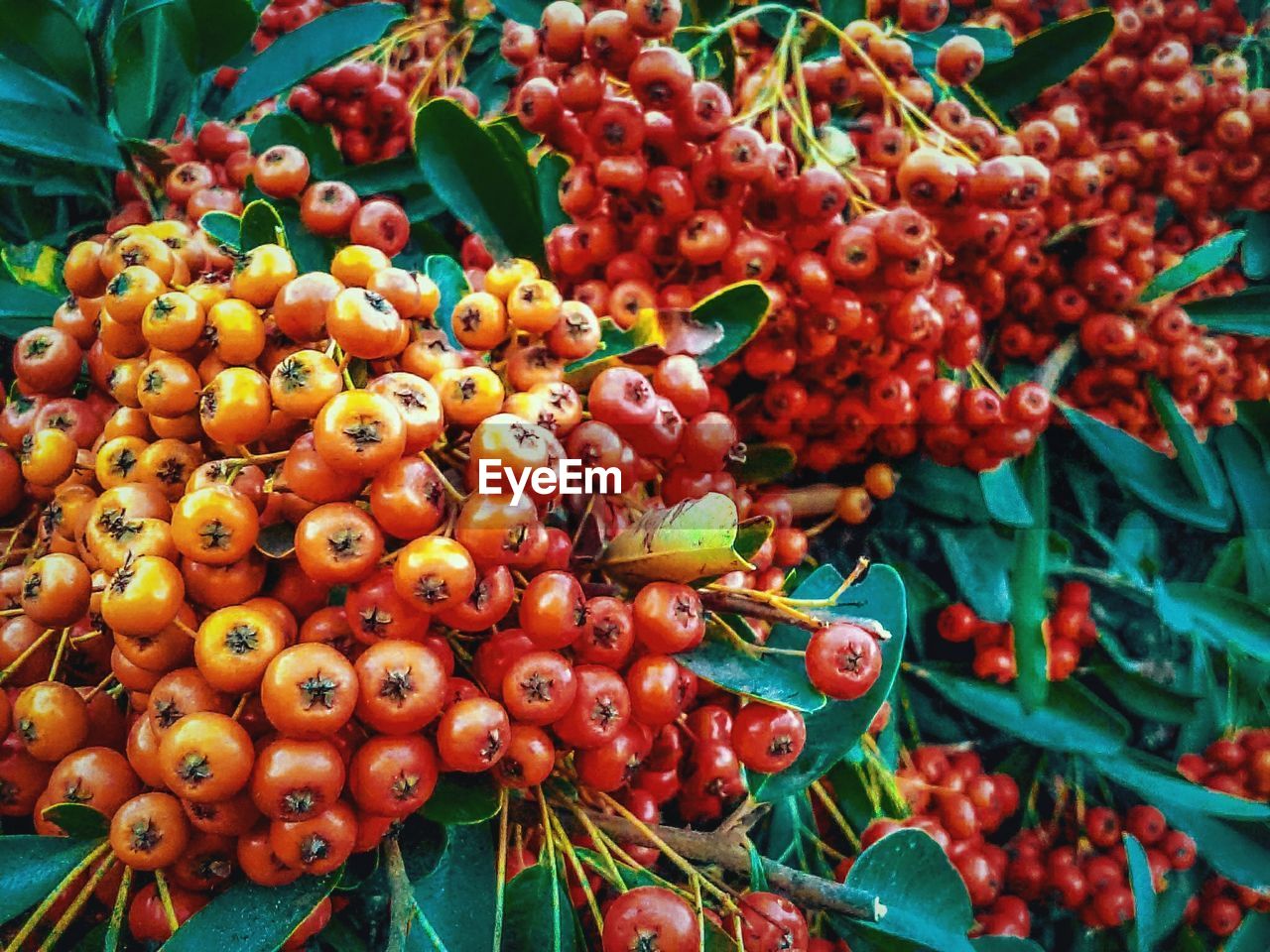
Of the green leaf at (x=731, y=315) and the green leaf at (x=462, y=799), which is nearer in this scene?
the green leaf at (x=462, y=799)

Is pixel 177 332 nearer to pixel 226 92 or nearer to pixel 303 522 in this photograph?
pixel 303 522

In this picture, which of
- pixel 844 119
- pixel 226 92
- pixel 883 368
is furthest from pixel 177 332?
pixel 844 119

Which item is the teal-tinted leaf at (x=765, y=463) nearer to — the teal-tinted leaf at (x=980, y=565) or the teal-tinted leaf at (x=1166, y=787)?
the teal-tinted leaf at (x=980, y=565)

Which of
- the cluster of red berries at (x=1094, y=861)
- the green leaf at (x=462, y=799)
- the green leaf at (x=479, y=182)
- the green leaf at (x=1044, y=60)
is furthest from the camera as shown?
the green leaf at (x=1044, y=60)

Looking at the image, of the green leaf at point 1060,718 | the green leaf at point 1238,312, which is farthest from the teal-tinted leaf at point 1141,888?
the green leaf at point 1238,312

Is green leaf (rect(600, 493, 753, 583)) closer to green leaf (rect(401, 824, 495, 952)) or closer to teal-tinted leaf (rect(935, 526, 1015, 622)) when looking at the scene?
green leaf (rect(401, 824, 495, 952))

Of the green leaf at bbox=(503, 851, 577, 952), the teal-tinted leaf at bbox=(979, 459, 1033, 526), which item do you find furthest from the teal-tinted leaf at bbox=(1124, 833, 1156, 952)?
the green leaf at bbox=(503, 851, 577, 952)

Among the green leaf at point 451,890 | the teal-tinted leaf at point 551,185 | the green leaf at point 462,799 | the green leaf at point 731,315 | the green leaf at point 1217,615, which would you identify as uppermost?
the green leaf at point 731,315

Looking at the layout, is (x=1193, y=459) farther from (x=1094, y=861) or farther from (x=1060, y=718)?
(x=1094, y=861)
